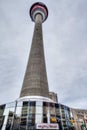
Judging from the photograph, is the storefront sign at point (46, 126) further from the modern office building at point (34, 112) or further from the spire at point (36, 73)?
the spire at point (36, 73)

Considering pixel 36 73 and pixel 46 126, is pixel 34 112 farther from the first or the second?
pixel 36 73

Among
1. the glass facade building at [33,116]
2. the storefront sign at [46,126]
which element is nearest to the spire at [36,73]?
the glass facade building at [33,116]

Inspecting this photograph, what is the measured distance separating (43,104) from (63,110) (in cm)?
508

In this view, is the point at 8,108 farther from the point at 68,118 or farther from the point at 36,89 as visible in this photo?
the point at 68,118

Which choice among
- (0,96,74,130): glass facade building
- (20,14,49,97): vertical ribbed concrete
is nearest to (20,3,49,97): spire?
(20,14,49,97): vertical ribbed concrete

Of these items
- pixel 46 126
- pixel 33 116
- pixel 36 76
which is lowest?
pixel 46 126

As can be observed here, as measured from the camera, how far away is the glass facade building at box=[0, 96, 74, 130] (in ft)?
90.9

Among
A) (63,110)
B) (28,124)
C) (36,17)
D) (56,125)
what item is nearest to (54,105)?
(63,110)

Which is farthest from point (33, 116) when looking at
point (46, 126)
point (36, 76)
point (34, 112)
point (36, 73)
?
point (36, 73)

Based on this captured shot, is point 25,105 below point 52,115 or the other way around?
the other way around

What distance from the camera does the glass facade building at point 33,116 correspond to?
27.7 meters

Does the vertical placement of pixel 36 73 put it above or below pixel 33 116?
above

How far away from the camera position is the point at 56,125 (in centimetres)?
2850

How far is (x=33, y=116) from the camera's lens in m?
29.1
